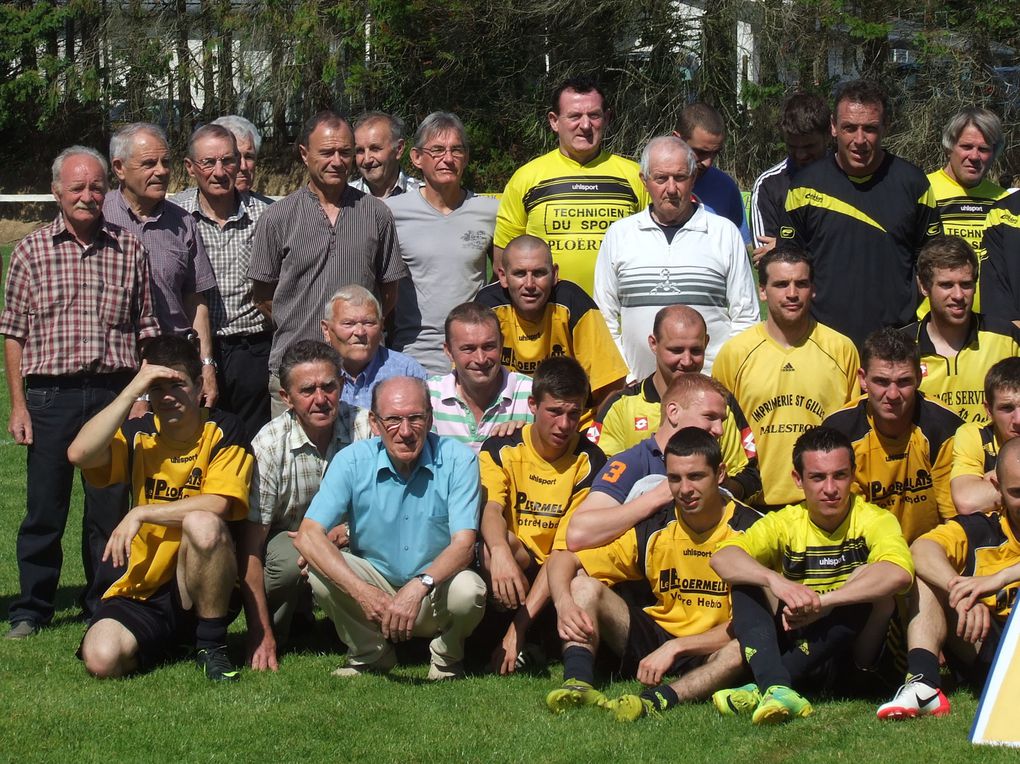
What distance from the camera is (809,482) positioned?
17.8 ft

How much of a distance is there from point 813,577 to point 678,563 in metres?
0.58

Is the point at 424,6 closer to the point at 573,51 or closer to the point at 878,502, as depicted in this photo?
the point at 573,51

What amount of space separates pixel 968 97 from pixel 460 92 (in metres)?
10.8

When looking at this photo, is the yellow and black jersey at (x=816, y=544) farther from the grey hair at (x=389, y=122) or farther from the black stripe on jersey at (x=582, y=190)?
the grey hair at (x=389, y=122)

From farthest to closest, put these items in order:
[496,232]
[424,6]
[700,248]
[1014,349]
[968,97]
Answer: [424,6] < [968,97] < [496,232] < [700,248] < [1014,349]

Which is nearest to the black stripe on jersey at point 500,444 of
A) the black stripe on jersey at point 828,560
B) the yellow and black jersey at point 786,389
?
the yellow and black jersey at point 786,389

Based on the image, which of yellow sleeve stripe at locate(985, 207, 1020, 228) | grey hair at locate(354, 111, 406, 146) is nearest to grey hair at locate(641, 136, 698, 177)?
yellow sleeve stripe at locate(985, 207, 1020, 228)

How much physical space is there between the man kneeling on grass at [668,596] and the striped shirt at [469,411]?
3.18 ft

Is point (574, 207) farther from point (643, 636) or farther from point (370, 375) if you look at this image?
point (643, 636)

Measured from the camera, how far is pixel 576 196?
7633 mm

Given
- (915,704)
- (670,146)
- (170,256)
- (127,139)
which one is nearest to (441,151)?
(670,146)

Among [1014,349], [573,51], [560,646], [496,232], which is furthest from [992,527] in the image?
[573,51]

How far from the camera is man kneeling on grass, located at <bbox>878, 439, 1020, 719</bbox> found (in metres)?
5.24

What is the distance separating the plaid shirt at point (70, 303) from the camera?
6.68m
